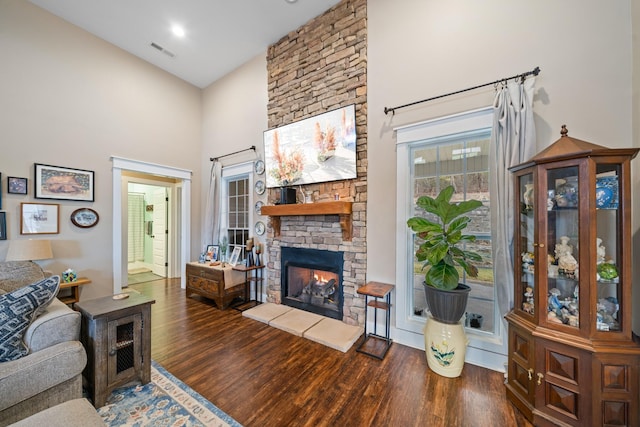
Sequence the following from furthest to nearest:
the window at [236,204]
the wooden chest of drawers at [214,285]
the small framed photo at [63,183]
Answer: the window at [236,204]
the wooden chest of drawers at [214,285]
the small framed photo at [63,183]

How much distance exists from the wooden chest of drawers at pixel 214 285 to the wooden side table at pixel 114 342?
5.31 feet

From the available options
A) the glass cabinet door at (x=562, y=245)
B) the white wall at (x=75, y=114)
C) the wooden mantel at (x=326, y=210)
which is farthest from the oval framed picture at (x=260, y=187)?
the glass cabinet door at (x=562, y=245)

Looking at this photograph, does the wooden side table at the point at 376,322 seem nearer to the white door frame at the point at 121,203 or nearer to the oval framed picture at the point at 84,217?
the white door frame at the point at 121,203

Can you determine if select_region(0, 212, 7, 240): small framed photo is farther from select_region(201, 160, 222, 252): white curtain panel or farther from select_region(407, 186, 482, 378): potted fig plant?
select_region(407, 186, 482, 378): potted fig plant

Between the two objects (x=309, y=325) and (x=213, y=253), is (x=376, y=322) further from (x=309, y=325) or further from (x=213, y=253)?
(x=213, y=253)

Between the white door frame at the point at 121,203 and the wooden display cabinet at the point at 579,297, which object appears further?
the white door frame at the point at 121,203

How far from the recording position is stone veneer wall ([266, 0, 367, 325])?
290 cm

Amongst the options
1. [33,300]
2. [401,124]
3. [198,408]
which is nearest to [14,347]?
[33,300]

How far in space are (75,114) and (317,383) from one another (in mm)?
4837

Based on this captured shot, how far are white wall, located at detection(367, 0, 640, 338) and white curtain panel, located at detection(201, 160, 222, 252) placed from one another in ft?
10.1

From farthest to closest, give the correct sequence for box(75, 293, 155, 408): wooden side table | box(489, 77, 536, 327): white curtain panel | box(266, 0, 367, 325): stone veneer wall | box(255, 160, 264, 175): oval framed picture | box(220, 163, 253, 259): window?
box(220, 163, 253, 259): window, box(255, 160, 264, 175): oval framed picture, box(266, 0, 367, 325): stone veneer wall, box(489, 77, 536, 327): white curtain panel, box(75, 293, 155, 408): wooden side table

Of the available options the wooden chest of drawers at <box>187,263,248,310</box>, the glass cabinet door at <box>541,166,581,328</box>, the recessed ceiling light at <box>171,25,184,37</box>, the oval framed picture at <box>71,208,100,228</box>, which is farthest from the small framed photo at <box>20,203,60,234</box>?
the glass cabinet door at <box>541,166,581,328</box>

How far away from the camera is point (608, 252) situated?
1.54 m

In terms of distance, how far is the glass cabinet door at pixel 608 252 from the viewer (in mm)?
1468
